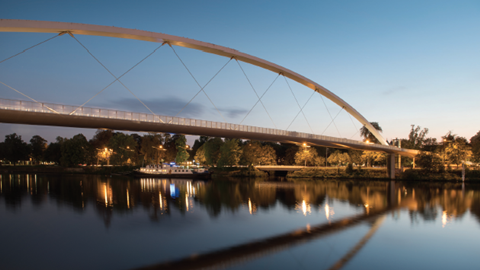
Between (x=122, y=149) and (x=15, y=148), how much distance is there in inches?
1477

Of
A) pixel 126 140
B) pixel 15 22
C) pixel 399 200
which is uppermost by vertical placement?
pixel 15 22

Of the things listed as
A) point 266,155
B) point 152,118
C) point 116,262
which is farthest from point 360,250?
point 266,155

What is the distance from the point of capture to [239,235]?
1414 centimetres

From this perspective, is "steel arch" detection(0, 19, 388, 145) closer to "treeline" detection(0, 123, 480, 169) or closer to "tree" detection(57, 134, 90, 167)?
"treeline" detection(0, 123, 480, 169)

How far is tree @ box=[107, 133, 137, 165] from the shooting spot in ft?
224

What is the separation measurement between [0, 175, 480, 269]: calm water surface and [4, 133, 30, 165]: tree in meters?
73.1

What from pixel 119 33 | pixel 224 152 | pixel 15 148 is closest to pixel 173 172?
pixel 224 152

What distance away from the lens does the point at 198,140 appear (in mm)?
100938

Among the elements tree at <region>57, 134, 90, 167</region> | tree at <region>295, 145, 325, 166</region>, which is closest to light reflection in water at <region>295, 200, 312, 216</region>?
tree at <region>295, 145, 325, 166</region>

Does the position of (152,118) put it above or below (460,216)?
above

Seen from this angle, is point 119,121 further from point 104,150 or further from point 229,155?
point 104,150

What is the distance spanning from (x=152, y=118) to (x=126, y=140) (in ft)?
162

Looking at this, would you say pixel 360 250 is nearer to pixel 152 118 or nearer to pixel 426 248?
pixel 426 248

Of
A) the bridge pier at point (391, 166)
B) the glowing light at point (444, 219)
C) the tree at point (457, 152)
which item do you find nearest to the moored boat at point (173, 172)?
the bridge pier at point (391, 166)
